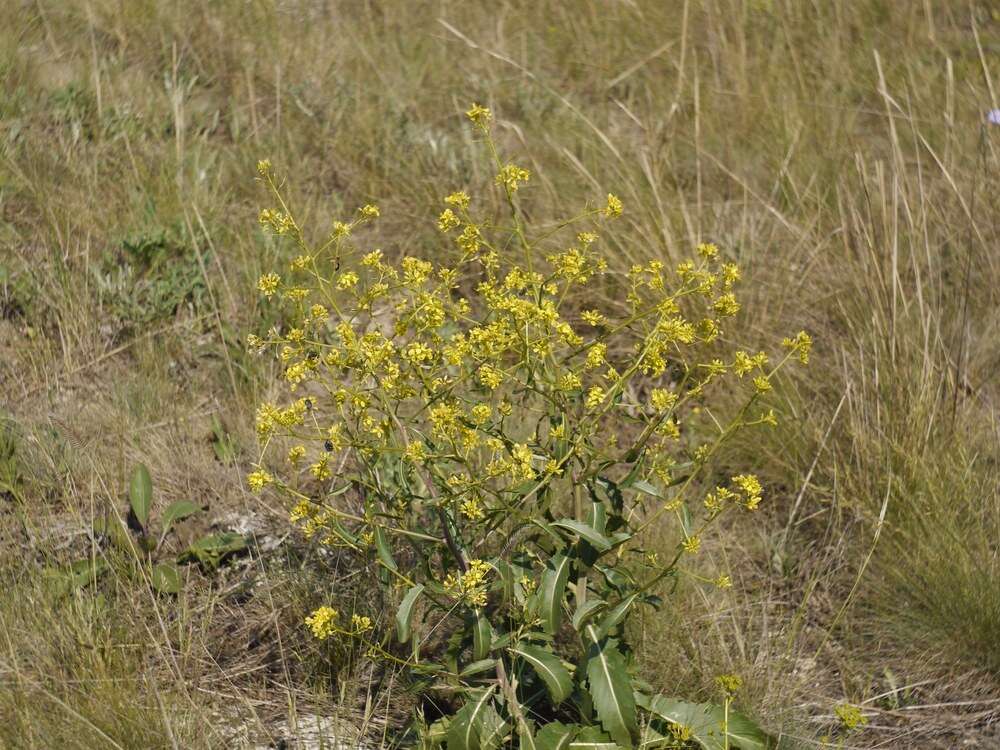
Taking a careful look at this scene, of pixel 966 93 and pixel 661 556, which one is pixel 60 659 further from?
pixel 966 93

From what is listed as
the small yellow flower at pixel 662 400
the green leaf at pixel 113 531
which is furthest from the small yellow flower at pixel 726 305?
the green leaf at pixel 113 531

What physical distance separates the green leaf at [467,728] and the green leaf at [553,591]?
22 centimetres

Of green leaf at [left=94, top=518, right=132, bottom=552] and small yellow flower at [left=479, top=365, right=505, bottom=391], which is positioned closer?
small yellow flower at [left=479, top=365, right=505, bottom=391]

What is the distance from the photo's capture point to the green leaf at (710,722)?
211 centimetres

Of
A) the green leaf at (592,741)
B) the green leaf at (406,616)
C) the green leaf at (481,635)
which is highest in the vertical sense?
the green leaf at (406,616)

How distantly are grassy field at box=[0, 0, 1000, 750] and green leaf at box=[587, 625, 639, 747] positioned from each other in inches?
17.6

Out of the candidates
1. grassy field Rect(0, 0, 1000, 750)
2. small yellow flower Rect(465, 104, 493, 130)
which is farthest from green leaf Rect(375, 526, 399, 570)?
small yellow flower Rect(465, 104, 493, 130)

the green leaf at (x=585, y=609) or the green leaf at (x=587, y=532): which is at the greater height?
the green leaf at (x=587, y=532)

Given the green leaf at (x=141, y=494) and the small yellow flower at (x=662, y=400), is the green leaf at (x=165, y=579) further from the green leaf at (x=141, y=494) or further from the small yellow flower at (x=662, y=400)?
the small yellow flower at (x=662, y=400)

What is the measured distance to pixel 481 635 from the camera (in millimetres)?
1955

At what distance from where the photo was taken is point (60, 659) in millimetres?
2248

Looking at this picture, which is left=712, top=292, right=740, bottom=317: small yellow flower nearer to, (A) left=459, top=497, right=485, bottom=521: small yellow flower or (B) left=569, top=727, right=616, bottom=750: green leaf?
(A) left=459, top=497, right=485, bottom=521: small yellow flower

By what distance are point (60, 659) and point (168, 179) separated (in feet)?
6.35

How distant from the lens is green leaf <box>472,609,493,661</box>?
6.40 feet
